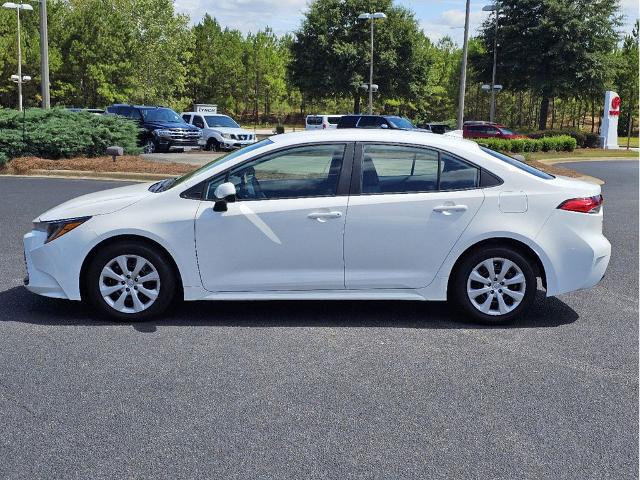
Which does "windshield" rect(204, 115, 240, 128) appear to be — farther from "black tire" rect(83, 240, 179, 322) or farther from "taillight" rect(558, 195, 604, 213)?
"taillight" rect(558, 195, 604, 213)

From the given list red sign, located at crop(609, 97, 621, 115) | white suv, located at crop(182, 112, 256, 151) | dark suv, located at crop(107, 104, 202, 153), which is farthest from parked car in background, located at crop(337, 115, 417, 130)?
red sign, located at crop(609, 97, 621, 115)

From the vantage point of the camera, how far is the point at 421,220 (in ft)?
19.4

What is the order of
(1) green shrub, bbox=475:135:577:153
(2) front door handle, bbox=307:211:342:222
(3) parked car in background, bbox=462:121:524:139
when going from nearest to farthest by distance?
1. (2) front door handle, bbox=307:211:342:222
2. (1) green shrub, bbox=475:135:577:153
3. (3) parked car in background, bbox=462:121:524:139

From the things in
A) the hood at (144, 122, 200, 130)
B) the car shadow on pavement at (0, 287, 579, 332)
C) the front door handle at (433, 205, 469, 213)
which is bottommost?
the car shadow on pavement at (0, 287, 579, 332)

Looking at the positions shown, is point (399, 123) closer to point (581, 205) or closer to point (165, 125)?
point (165, 125)

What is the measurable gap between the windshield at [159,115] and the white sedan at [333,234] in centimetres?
2283

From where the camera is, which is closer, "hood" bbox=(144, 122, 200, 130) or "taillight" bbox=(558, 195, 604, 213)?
"taillight" bbox=(558, 195, 604, 213)

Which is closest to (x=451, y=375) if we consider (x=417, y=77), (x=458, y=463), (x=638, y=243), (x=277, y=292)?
(x=458, y=463)

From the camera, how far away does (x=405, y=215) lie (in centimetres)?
589

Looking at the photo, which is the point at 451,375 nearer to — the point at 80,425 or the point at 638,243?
the point at 80,425

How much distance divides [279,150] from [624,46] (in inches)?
2393

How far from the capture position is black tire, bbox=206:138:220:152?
2988 centimetres

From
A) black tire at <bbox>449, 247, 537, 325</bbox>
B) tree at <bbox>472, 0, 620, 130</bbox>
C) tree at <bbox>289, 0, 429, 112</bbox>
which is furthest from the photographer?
tree at <bbox>289, 0, 429, 112</bbox>

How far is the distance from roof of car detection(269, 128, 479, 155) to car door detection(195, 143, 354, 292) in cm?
11
